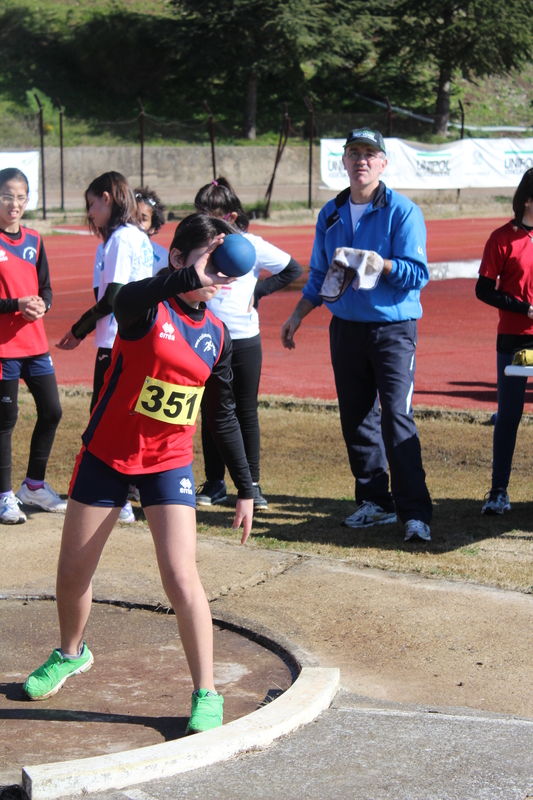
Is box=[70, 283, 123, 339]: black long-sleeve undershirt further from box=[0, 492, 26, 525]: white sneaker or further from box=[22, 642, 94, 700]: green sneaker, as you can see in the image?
box=[22, 642, 94, 700]: green sneaker

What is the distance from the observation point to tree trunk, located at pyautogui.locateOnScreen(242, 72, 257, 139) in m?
45.5

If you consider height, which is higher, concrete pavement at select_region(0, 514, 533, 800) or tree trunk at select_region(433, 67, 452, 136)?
tree trunk at select_region(433, 67, 452, 136)

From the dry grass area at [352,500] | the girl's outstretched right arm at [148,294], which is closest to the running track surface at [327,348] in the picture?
the dry grass area at [352,500]

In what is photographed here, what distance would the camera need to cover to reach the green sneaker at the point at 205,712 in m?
3.02

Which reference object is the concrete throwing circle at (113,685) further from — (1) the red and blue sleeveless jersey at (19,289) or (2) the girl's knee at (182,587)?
(1) the red and blue sleeveless jersey at (19,289)

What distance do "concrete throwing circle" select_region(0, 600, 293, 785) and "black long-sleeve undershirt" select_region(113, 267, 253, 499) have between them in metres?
0.76

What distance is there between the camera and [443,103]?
4750cm

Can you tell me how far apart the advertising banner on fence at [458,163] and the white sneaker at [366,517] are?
22115mm

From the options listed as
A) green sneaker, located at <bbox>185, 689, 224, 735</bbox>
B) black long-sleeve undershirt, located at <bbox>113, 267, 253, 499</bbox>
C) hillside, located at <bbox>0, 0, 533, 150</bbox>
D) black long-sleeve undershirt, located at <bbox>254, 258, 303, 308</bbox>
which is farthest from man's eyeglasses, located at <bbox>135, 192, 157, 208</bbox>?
hillside, located at <bbox>0, 0, 533, 150</bbox>

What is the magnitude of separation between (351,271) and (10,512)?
2.50 metres

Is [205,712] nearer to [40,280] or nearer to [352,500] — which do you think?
[352,500]

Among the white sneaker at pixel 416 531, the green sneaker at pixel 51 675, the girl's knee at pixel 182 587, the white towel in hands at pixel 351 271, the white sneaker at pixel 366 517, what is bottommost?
the white sneaker at pixel 366 517

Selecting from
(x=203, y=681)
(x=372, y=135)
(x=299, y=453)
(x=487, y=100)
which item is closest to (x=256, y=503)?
(x=299, y=453)

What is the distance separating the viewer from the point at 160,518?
121 inches
